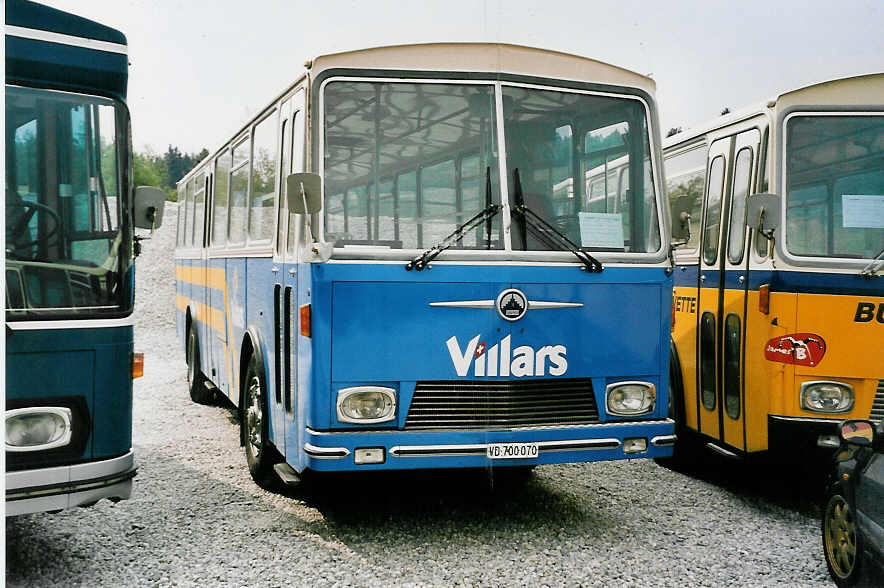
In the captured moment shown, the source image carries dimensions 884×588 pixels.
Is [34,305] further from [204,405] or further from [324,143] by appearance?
[204,405]

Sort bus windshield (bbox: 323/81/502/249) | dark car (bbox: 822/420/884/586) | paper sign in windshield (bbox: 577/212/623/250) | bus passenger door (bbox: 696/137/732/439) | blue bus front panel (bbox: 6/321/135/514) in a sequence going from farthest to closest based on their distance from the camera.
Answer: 1. bus passenger door (bbox: 696/137/732/439)
2. paper sign in windshield (bbox: 577/212/623/250)
3. bus windshield (bbox: 323/81/502/249)
4. blue bus front panel (bbox: 6/321/135/514)
5. dark car (bbox: 822/420/884/586)

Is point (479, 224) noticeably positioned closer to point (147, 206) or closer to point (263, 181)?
point (147, 206)

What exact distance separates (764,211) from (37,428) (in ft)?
14.3

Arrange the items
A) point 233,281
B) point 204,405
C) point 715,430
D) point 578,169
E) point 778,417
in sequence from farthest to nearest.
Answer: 1. point 204,405
2. point 233,281
3. point 715,430
4. point 778,417
5. point 578,169

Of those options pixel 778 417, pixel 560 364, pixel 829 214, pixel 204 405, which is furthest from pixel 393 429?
pixel 204 405

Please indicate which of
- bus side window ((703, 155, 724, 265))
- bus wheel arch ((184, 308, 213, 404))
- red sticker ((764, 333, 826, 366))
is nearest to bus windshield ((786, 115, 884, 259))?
red sticker ((764, 333, 826, 366))

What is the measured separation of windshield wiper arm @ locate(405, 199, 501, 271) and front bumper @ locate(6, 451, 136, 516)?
6.07 feet

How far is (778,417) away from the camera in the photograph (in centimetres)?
601

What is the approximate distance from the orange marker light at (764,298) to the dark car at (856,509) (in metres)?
1.45

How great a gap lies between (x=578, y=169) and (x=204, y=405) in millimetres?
6808

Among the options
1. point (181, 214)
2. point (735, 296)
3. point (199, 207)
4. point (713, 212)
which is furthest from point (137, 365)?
point (181, 214)

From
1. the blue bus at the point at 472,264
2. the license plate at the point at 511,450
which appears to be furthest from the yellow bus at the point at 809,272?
the license plate at the point at 511,450

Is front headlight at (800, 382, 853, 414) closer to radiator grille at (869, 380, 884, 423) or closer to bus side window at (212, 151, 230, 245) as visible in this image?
radiator grille at (869, 380, 884, 423)

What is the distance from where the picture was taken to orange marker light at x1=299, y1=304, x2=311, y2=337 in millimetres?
5242
